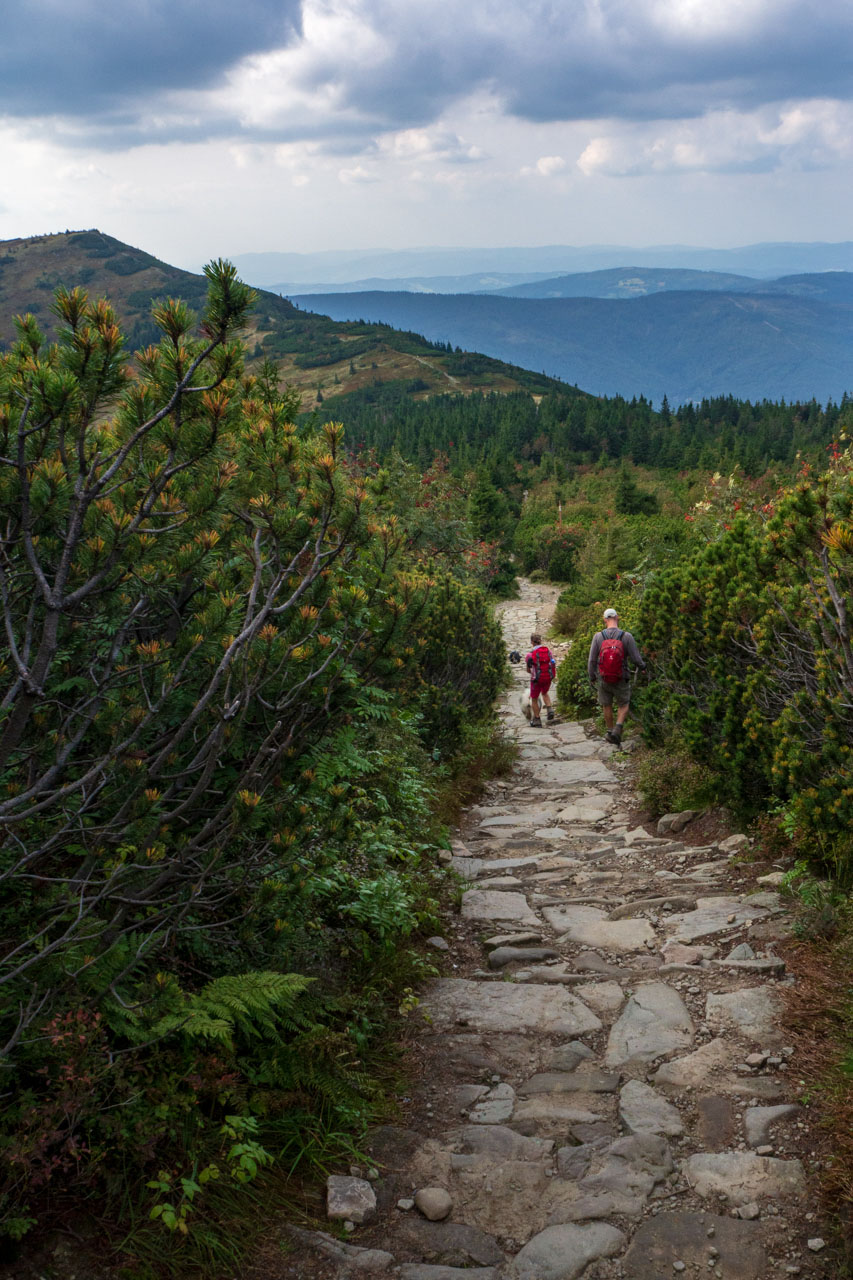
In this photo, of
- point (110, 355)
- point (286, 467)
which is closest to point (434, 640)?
point (286, 467)

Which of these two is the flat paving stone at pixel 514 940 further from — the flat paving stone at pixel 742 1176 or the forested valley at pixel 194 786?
the flat paving stone at pixel 742 1176

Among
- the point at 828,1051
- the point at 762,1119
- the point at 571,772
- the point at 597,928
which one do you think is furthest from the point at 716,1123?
the point at 571,772

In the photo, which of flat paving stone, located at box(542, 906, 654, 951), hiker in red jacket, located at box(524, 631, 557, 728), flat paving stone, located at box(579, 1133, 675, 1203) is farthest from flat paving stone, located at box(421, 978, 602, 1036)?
hiker in red jacket, located at box(524, 631, 557, 728)

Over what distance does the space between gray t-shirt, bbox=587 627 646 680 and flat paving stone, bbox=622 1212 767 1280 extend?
25.0 ft

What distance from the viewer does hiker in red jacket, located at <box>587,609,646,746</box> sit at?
10.1 m

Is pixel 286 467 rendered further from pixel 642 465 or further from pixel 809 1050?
pixel 642 465

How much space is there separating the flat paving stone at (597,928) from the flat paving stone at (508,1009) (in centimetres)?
63

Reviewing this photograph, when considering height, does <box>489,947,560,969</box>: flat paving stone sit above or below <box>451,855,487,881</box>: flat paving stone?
above

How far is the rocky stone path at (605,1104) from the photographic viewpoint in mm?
2562

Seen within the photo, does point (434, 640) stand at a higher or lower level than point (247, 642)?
lower

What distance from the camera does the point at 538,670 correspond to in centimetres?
1195

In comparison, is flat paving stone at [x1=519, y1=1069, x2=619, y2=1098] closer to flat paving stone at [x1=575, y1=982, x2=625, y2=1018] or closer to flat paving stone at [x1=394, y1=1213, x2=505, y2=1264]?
flat paving stone at [x1=575, y1=982, x2=625, y2=1018]

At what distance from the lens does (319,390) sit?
341ft

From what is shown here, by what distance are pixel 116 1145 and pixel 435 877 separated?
3.34m
